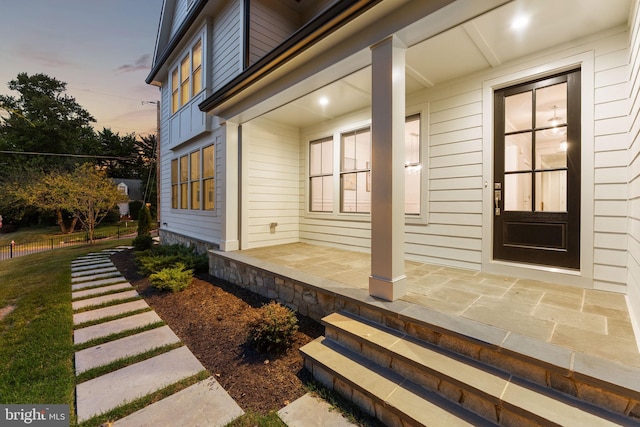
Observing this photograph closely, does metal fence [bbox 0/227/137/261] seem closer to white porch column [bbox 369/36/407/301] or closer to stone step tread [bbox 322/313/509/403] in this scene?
stone step tread [bbox 322/313/509/403]

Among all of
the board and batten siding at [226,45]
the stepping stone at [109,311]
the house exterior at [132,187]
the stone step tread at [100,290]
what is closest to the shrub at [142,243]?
the stone step tread at [100,290]

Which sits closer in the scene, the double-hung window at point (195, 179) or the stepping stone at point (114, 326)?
the stepping stone at point (114, 326)

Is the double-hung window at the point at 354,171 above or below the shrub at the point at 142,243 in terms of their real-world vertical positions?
above

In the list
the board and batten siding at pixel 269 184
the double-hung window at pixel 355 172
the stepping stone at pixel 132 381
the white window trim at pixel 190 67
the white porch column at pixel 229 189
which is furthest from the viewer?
the white window trim at pixel 190 67

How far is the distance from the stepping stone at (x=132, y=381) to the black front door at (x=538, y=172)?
12.3 ft

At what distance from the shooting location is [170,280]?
4.17m

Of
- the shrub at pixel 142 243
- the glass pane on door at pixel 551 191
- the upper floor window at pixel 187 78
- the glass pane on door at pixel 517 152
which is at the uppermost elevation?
the upper floor window at pixel 187 78

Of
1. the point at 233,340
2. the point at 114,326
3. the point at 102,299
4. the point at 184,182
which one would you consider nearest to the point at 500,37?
the point at 233,340

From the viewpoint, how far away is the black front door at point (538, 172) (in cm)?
278

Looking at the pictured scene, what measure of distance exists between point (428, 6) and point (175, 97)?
7.49 metres

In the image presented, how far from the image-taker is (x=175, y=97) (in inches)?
289

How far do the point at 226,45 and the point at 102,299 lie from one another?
5.41m

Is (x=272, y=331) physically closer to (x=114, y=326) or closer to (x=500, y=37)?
(x=114, y=326)

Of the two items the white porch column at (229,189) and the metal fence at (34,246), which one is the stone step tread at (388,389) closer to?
the white porch column at (229,189)
